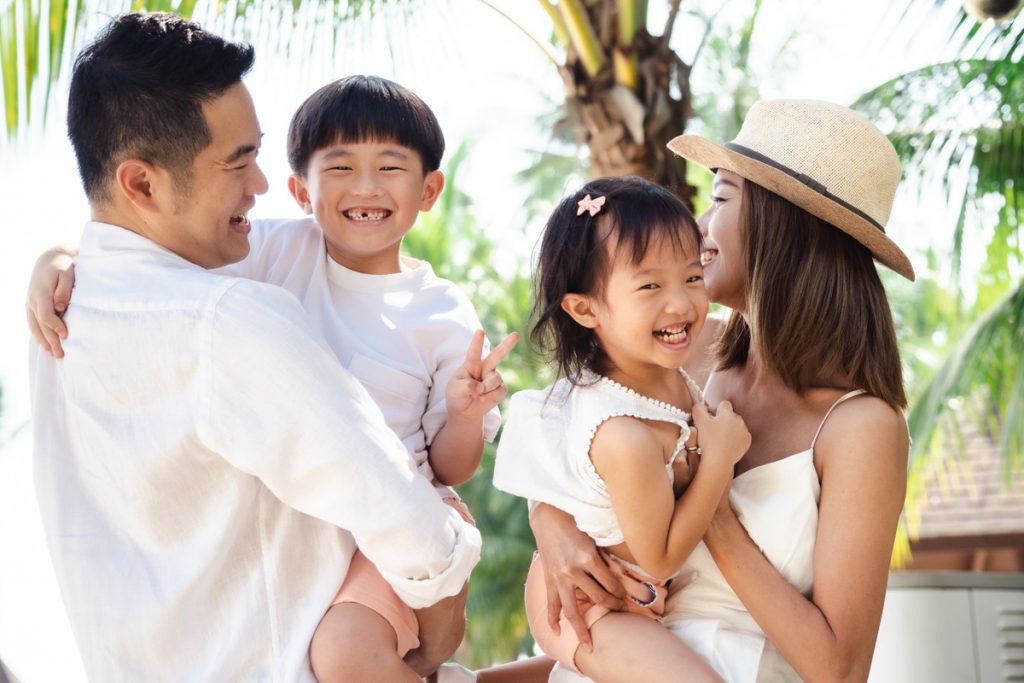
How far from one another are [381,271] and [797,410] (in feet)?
3.47

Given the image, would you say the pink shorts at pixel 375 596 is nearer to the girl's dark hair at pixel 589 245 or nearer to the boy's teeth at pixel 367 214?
the girl's dark hair at pixel 589 245

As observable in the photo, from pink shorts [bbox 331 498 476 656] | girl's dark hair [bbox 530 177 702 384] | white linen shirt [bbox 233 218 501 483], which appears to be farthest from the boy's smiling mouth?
pink shorts [bbox 331 498 476 656]

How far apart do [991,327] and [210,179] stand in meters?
9.13

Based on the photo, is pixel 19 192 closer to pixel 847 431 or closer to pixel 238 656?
pixel 238 656

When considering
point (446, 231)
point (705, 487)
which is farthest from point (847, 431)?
point (446, 231)

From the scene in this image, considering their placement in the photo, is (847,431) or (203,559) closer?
(203,559)

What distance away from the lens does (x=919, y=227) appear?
35031 mm

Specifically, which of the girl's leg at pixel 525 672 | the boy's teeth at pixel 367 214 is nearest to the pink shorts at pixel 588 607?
the girl's leg at pixel 525 672

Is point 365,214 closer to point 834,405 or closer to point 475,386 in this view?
point 475,386

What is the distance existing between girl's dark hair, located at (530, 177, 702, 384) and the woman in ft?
1.11

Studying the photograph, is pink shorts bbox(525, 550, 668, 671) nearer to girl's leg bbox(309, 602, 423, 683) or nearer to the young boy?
the young boy

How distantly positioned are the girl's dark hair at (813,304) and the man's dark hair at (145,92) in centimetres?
130

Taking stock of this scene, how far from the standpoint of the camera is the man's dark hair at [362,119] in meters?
2.99

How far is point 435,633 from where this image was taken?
265 centimetres
